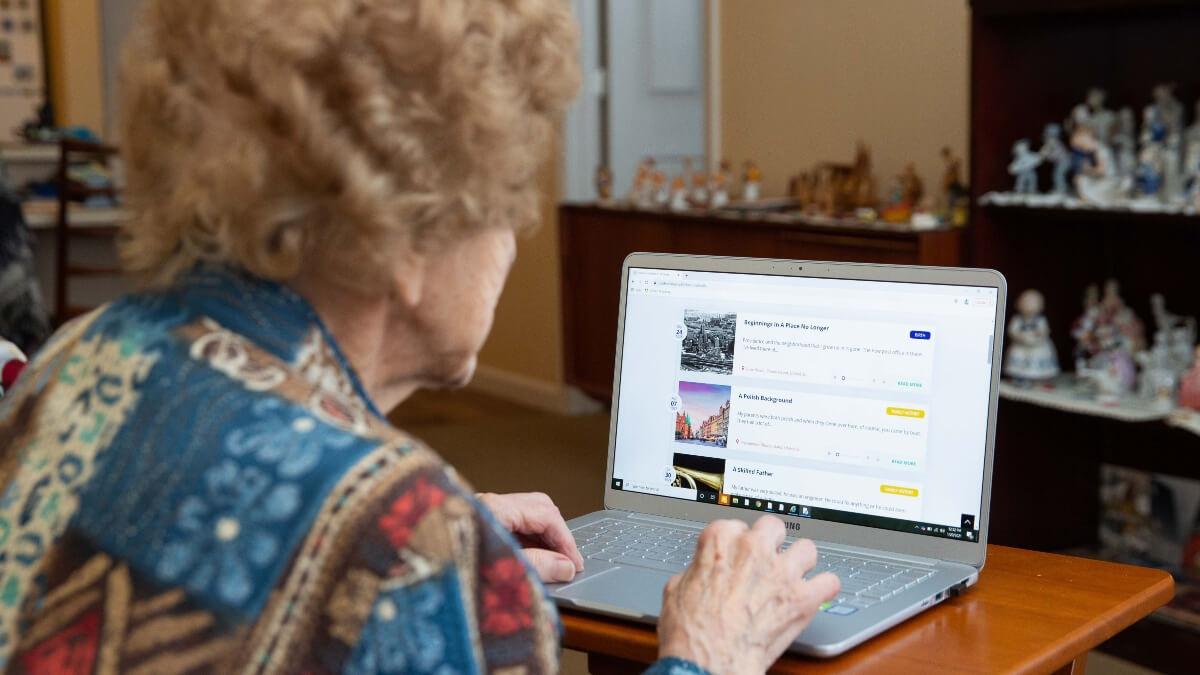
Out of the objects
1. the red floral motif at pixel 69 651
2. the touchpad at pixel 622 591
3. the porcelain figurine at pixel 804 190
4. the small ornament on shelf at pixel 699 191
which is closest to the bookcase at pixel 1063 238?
the porcelain figurine at pixel 804 190

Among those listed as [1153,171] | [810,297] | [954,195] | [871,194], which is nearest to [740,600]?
[810,297]

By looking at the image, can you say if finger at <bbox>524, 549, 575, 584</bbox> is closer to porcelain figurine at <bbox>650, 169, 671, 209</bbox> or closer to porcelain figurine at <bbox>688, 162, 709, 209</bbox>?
porcelain figurine at <bbox>688, 162, 709, 209</bbox>

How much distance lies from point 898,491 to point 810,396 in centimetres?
13

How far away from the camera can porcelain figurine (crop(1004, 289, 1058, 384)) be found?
3.44 m

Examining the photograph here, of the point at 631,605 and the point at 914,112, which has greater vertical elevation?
the point at 914,112

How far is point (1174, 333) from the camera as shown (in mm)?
3412

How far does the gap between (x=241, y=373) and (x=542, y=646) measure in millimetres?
254

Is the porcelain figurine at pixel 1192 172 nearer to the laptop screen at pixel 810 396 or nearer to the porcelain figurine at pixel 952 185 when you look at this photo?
the porcelain figurine at pixel 952 185

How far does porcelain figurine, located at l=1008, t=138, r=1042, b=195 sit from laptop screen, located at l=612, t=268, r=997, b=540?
2.21m

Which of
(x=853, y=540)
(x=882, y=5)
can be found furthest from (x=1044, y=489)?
(x=853, y=540)

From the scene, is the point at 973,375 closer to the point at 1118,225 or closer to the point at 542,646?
the point at 542,646

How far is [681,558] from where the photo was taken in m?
1.40

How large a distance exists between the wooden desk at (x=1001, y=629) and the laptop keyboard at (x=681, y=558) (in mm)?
42

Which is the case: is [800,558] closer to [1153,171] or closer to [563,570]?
[563,570]
